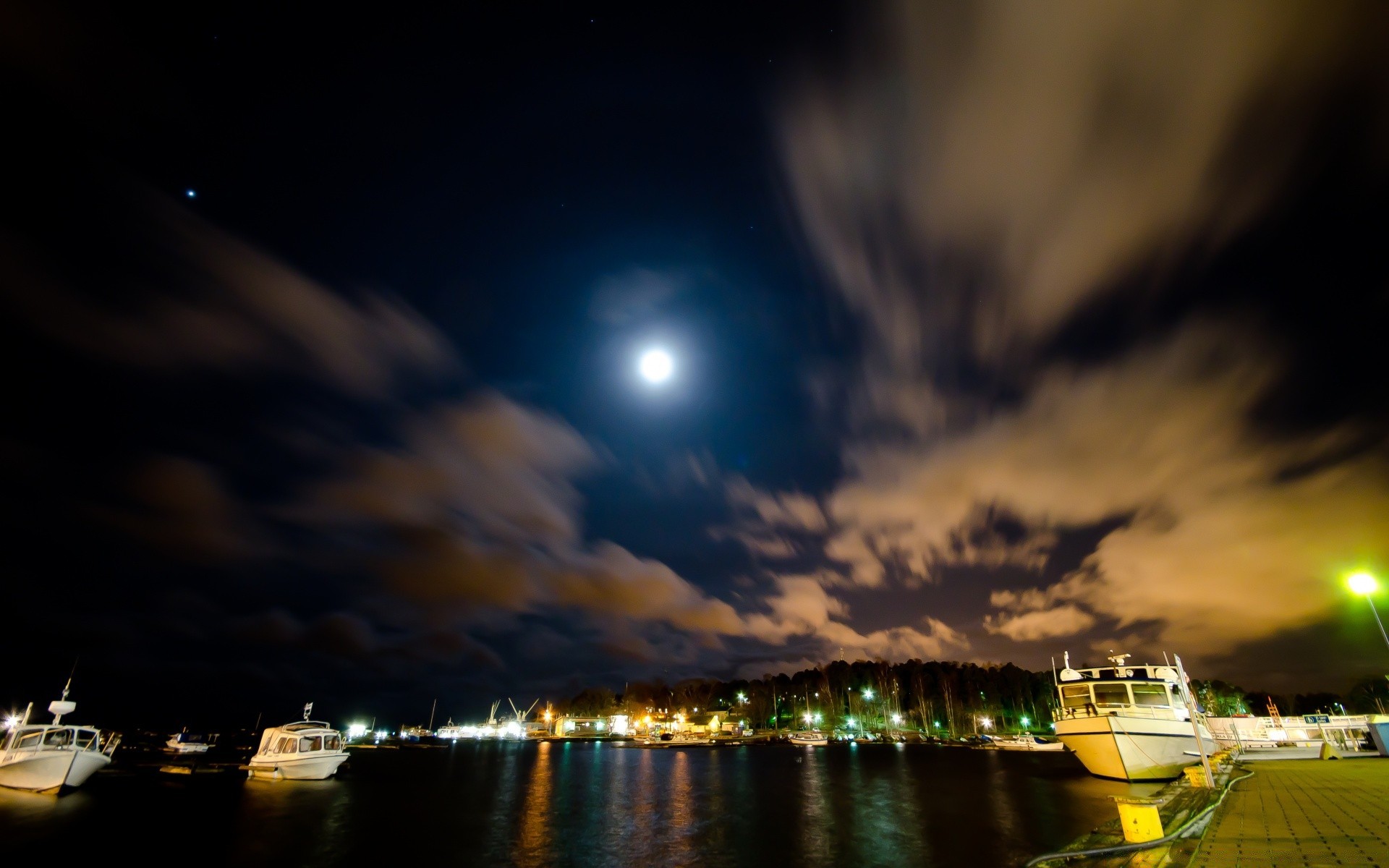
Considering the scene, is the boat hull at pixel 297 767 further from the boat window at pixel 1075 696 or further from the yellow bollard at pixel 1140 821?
the yellow bollard at pixel 1140 821

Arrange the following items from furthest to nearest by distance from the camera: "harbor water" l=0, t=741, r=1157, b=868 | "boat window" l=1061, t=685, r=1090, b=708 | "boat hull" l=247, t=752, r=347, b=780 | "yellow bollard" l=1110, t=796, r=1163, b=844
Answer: "boat hull" l=247, t=752, r=347, b=780 < "boat window" l=1061, t=685, r=1090, b=708 < "harbor water" l=0, t=741, r=1157, b=868 < "yellow bollard" l=1110, t=796, r=1163, b=844

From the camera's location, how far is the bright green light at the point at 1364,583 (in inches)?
1034

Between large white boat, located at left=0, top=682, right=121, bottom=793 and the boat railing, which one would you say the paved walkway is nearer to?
the boat railing

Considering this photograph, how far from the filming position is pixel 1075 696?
59.0 metres

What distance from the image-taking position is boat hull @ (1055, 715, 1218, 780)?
49062 mm

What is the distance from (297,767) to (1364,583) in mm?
101036

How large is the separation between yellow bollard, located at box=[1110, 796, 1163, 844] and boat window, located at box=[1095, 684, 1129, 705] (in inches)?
1931

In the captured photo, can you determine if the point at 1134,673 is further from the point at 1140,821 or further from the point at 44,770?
the point at 44,770

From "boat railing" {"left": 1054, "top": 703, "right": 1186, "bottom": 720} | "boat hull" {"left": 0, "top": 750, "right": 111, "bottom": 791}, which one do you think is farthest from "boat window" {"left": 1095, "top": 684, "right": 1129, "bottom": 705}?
"boat hull" {"left": 0, "top": 750, "right": 111, "bottom": 791}

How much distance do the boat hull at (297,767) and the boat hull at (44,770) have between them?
68.8 feet

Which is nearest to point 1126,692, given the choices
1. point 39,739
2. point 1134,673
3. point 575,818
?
point 1134,673

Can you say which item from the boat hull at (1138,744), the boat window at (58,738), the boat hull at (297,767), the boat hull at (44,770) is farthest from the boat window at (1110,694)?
the boat window at (58,738)

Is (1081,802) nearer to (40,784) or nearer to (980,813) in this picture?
(980,813)

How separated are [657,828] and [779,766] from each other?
69.9 m
